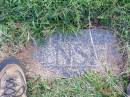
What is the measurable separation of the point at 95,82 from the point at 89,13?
49cm

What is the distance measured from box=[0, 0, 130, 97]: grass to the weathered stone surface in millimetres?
56

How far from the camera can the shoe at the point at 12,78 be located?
2.08 metres

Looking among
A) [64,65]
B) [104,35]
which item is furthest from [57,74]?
[104,35]

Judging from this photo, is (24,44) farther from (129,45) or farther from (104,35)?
(129,45)

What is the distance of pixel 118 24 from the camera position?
207 cm

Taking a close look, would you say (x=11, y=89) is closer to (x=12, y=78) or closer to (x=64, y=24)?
(x=12, y=78)

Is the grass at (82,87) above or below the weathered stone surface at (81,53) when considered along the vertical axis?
below

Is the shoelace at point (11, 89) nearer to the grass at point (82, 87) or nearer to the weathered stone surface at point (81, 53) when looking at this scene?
the grass at point (82, 87)

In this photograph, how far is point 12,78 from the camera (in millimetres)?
2100

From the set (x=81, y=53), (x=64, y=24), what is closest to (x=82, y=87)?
(x=81, y=53)

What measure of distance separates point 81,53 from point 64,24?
0.80ft

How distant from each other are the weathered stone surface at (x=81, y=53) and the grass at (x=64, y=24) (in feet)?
0.18

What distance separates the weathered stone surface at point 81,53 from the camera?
2125 mm

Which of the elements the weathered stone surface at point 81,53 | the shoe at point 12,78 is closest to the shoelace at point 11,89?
the shoe at point 12,78
